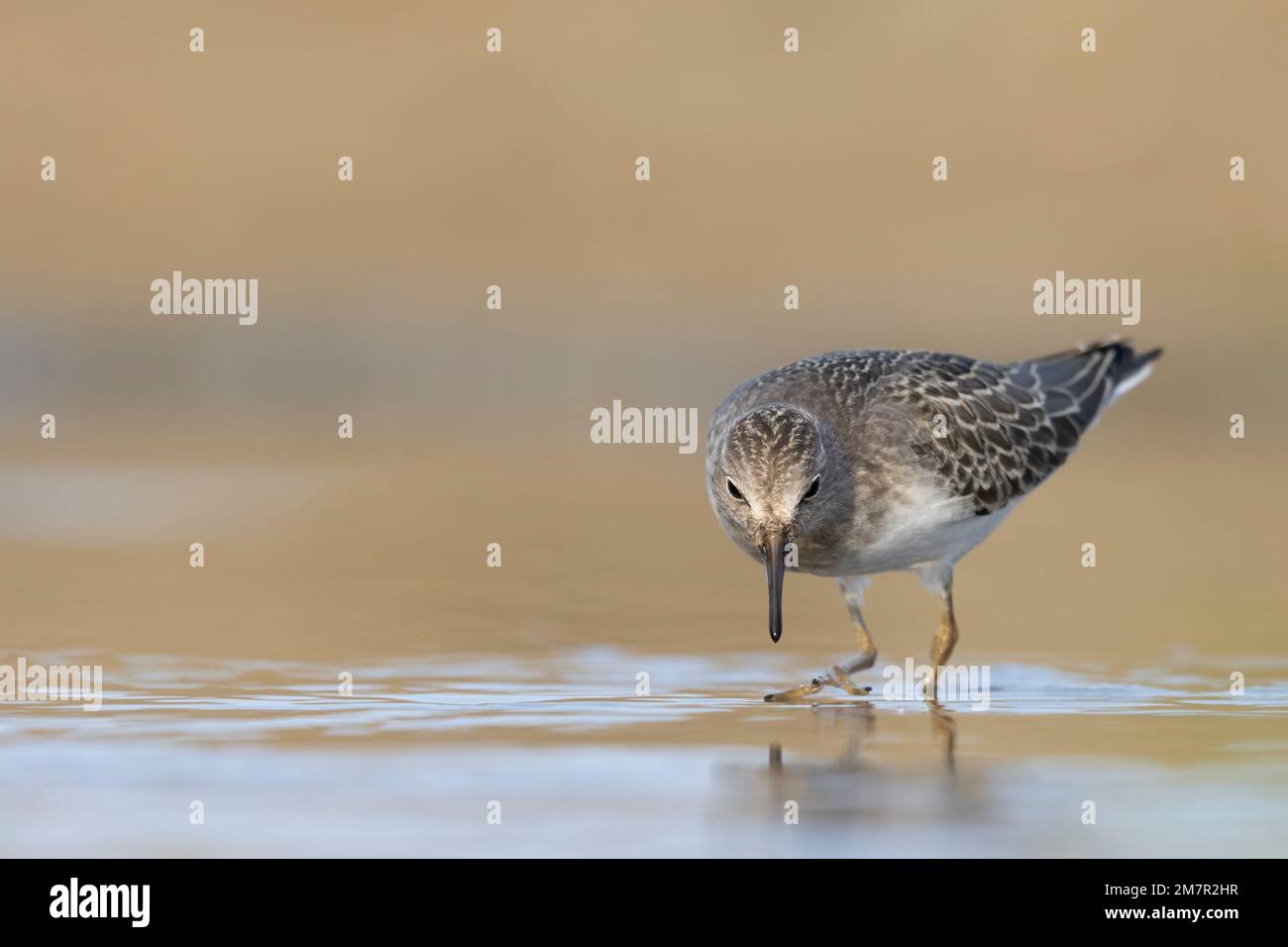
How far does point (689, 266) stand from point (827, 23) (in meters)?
6.30

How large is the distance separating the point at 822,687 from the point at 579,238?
16.6m

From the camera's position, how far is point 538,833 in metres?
7.50

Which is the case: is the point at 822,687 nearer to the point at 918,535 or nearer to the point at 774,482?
the point at 918,535

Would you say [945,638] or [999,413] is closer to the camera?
[945,638]

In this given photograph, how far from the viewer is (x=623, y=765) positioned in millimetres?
8664

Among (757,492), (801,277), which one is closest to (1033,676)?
(757,492)

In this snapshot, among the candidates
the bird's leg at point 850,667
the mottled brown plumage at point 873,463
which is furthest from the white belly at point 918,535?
the bird's leg at point 850,667

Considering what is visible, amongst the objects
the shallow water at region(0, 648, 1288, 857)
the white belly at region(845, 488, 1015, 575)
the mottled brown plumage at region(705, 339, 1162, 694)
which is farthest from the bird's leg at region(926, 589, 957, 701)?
the shallow water at region(0, 648, 1288, 857)

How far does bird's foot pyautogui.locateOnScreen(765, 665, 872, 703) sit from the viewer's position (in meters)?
10.5

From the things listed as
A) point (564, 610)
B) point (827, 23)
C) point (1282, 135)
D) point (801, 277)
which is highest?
point (827, 23)

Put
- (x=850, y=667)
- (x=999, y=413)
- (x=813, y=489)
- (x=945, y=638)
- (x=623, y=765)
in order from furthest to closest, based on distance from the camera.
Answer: (x=999, y=413), (x=945, y=638), (x=850, y=667), (x=813, y=489), (x=623, y=765)

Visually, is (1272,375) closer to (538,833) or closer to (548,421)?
(548,421)

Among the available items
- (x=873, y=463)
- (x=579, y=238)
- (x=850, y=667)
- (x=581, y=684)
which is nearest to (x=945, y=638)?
(x=850, y=667)

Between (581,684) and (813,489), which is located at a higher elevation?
(813,489)
